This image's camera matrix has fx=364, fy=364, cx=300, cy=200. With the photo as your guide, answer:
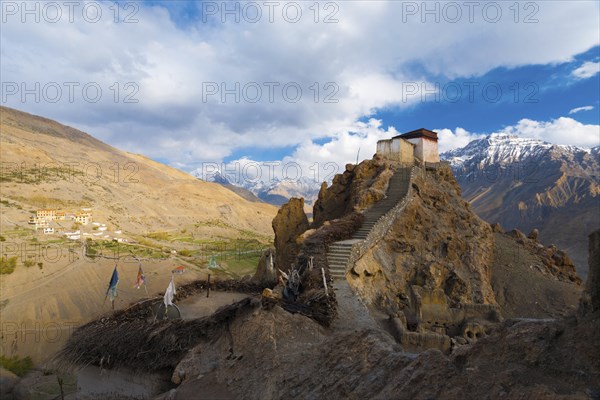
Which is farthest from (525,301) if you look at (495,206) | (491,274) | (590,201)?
(495,206)

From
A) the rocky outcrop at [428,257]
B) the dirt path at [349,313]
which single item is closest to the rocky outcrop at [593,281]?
the dirt path at [349,313]

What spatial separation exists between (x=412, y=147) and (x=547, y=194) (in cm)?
8030

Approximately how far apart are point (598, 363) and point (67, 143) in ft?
344

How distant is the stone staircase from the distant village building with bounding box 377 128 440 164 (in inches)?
131

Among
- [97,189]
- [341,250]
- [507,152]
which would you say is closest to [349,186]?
[341,250]

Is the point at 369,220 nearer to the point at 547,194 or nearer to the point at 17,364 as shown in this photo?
the point at 17,364

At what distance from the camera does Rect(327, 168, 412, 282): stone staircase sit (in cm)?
1066

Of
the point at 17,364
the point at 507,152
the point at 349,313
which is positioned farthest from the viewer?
the point at 507,152

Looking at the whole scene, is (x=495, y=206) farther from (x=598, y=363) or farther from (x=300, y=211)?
(x=598, y=363)

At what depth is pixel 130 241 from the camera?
39.0 m

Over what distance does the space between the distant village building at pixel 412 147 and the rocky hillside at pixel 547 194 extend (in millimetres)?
33998

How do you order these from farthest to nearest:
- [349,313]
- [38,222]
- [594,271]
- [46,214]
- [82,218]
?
[82,218]
[46,214]
[38,222]
[349,313]
[594,271]

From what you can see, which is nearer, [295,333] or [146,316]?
[295,333]

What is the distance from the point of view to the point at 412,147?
899 inches
